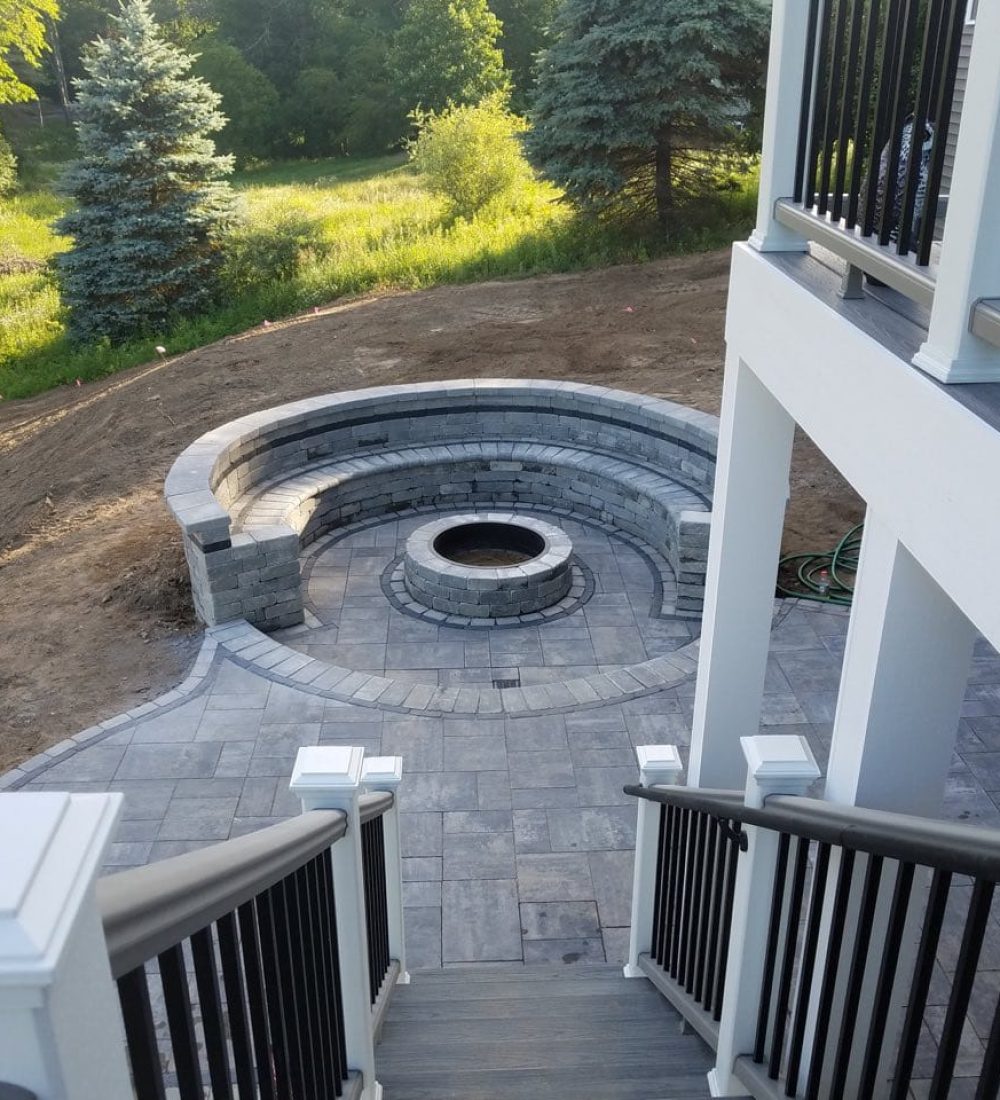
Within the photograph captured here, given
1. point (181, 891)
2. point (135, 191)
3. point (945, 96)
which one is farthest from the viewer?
point (135, 191)

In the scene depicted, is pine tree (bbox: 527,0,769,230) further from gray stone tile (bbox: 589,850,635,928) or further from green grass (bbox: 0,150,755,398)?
gray stone tile (bbox: 589,850,635,928)

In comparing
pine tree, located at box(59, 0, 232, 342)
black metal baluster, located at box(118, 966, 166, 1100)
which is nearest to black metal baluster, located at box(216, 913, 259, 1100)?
black metal baluster, located at box(118, 966, 166, 1100)

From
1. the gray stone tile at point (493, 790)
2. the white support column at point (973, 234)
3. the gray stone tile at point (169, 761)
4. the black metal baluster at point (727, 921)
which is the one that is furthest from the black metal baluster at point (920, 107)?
the gray stone tile at point (169, 761)

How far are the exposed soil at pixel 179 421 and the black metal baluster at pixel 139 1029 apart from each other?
17.3 feet

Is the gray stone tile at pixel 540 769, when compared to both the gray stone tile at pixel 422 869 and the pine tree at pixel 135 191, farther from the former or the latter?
the pine tree at pixel 135 191

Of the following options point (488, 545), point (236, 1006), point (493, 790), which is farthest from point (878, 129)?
point (488, 545)

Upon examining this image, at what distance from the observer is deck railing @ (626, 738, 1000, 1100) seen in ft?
5.17

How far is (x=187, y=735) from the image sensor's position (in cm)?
588

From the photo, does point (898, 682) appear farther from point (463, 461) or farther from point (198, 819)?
point (463, 461)

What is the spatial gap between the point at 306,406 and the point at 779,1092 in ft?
25.0

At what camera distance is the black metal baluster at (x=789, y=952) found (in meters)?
2.30

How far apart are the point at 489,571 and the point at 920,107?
18.4 feet

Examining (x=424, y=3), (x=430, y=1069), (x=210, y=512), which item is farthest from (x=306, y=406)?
(x=424, y=3)

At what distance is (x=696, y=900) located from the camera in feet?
10.9
